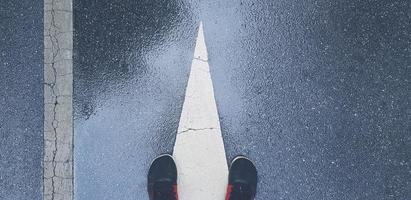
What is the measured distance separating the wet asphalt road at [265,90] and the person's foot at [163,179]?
67 millimetres

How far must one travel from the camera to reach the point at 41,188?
2.88 m

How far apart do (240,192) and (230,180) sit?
11 cm

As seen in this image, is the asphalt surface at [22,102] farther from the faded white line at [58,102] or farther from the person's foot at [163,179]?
the person's foot at [163,179]

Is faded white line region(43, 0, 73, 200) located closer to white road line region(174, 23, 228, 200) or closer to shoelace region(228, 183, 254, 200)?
white road line region(174, 23, 228, 200)

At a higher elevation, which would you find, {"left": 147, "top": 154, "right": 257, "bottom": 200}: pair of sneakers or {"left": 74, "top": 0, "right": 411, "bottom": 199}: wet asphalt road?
{"left": 74, "top": 0, "right": 411, "bottom": 199}: wet asphalt road

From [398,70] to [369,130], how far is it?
443mm

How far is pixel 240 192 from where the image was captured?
9.20 feet

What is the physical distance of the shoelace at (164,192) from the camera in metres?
2.82

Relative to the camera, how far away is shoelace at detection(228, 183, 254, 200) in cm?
280

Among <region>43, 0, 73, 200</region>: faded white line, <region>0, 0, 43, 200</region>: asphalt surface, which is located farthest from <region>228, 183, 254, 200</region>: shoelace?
<region>0, 0, 43, 200</region>: asphalt surface

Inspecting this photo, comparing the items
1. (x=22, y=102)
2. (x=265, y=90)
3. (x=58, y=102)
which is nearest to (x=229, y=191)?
(x=265, y=90)

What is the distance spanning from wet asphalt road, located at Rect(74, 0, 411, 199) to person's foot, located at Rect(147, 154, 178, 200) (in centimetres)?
7

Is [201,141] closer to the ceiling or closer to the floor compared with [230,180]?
closer to the ceiling

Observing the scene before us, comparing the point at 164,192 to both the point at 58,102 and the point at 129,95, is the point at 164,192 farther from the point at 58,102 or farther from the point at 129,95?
the point at 58,102
